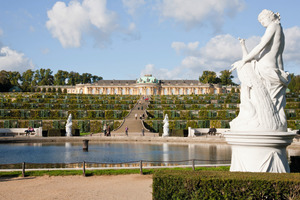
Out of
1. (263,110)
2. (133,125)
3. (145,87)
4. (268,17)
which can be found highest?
(145,87)

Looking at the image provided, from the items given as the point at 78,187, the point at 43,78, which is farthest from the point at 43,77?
the point at 78,187

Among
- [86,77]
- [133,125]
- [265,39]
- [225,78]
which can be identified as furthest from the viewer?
[86,77]

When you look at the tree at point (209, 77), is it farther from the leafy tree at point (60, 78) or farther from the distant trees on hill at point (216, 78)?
the leafy tree at point (60, 78)

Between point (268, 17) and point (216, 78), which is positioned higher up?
point (216, 78)

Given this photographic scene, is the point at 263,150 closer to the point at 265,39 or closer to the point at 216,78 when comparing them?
the point at 265,39

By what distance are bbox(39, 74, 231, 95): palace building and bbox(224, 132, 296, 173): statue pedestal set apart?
10126 centimetres

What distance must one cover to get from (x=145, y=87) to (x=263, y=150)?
105m

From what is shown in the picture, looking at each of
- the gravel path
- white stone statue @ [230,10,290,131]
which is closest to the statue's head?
white stone statue @ [230,10,290,131]

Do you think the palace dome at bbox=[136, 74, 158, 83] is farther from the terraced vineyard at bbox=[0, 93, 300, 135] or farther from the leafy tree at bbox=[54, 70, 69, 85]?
the terraced vineyard at bbox=[0, 93, 300, 135]

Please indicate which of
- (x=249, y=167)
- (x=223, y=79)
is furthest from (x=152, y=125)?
(x=223, y=79)

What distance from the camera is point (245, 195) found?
4871 mm

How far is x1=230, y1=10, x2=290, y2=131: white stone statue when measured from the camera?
6.00 metres

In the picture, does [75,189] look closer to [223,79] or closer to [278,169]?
[278,169]

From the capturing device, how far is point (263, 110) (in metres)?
5.99
